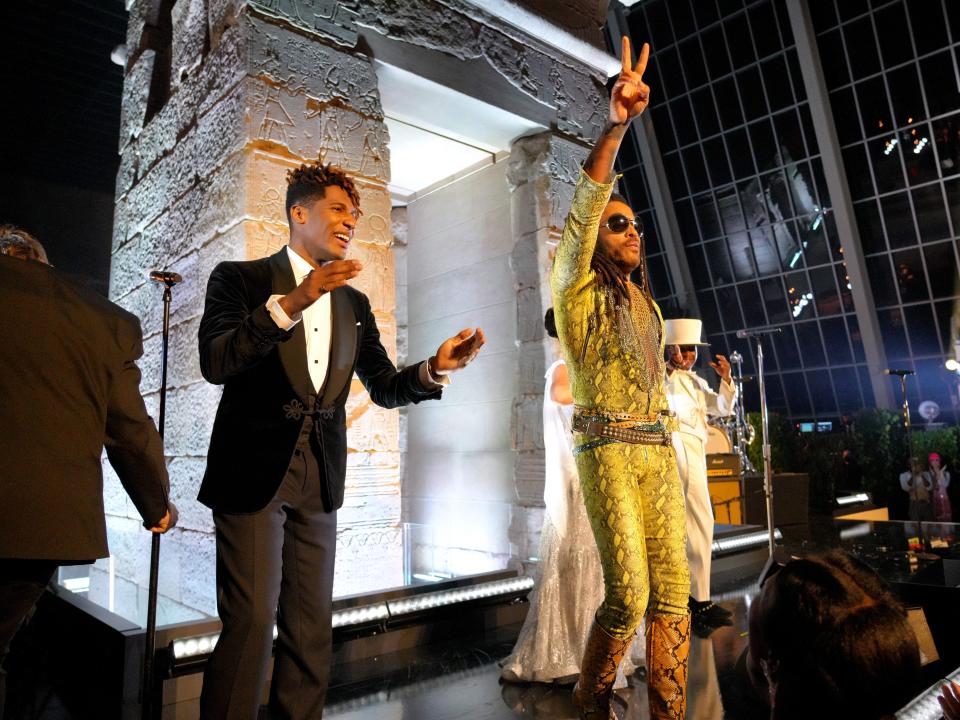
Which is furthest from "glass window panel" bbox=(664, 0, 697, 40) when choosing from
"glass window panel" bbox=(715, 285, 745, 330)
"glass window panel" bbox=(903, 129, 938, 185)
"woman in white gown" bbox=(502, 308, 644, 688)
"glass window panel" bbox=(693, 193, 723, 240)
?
"woman in white gown" bbox=(502, 308, 644, 688)

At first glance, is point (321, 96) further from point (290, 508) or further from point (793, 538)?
point (793, 538)

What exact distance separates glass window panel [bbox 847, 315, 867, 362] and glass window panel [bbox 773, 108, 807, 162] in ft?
12.8

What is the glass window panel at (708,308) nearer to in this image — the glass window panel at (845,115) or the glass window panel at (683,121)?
the glass window panel at (683,121)

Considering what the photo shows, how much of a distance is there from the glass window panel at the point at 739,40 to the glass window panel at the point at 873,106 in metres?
2.51

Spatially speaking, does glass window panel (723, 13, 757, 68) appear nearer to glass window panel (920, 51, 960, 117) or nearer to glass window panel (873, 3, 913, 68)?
glass window panel (873, 3, 913, 68)

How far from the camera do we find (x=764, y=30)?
16.2m

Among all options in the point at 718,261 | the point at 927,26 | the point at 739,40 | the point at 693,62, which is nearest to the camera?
the point at 927,26

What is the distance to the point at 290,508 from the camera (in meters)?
2.14

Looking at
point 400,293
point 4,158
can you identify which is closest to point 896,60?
point 400,293

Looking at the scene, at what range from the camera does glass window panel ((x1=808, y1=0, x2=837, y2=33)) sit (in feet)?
50.0

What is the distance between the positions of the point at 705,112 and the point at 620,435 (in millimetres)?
17176

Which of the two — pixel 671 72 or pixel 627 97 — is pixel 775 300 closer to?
pixel 671 72

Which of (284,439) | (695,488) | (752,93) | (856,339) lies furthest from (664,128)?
(284,439)

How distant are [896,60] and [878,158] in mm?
1945
